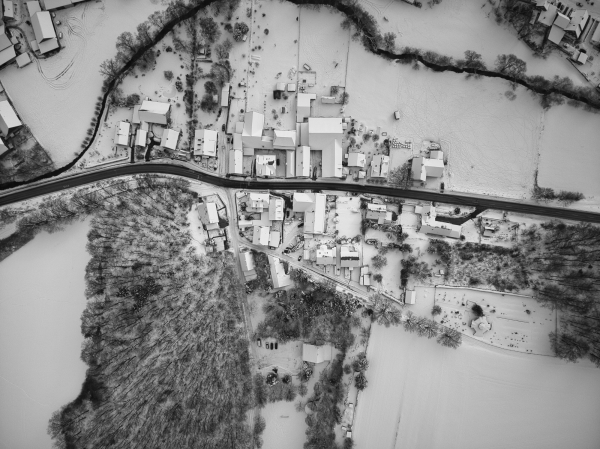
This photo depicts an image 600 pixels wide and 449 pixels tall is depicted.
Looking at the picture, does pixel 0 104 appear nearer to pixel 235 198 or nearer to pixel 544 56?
pixel 235 198

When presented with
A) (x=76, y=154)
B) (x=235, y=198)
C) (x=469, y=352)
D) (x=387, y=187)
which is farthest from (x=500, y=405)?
(x=76, y=154)

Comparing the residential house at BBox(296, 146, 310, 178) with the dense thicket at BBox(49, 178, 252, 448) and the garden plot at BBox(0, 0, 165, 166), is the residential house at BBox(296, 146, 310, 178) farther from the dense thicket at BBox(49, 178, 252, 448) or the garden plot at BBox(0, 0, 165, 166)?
the garden plot at BBox(0, 0, 165, 166)

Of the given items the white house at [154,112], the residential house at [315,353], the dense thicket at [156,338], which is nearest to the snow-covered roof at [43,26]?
the white house at [154,112]

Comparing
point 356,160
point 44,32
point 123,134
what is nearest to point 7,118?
point 44,32

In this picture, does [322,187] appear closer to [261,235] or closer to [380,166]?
[380,166]

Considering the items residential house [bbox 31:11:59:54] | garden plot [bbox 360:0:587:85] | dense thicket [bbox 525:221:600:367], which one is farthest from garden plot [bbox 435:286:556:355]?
residential house [bbox 31:11:59:54]

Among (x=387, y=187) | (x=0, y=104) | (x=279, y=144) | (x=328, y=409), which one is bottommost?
(x=328, y=409)

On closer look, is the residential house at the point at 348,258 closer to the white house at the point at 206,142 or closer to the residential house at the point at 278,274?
the residential house at the point at 278,274
